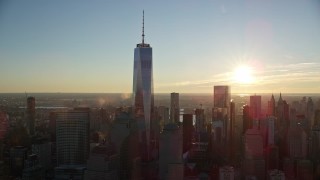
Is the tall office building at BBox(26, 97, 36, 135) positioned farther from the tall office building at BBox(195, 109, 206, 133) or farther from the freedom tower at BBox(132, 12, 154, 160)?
the tall office building at BBox(195, 109, 206, 133)

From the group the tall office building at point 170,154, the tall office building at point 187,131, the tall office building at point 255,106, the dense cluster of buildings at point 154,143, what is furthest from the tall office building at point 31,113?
the tall office building at point 255,106

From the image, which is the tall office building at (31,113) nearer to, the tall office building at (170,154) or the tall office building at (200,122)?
the tall office building at (170,154)

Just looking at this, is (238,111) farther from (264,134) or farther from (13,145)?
(13,145)

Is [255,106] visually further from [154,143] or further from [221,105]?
[154,143]

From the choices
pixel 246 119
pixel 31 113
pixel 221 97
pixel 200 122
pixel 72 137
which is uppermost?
pixel 221 97

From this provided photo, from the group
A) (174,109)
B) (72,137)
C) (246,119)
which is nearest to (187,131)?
(246,119)
